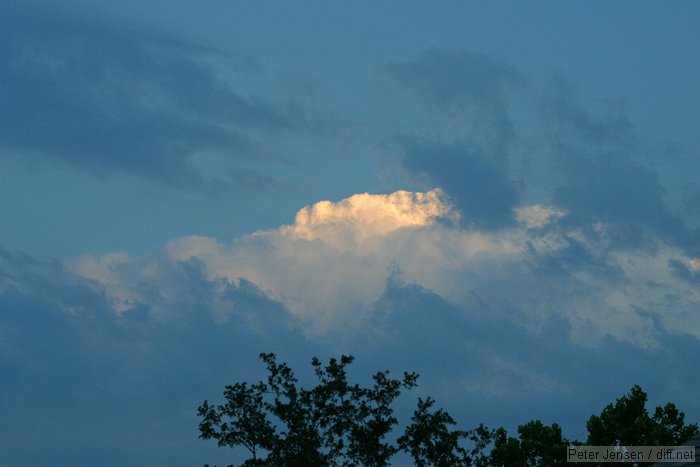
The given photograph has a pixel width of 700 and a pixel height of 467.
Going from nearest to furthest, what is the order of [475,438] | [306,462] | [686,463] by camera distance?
[686,463] < [306,462] < [475,438]

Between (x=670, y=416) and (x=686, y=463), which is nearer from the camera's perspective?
(x=686, y=463)

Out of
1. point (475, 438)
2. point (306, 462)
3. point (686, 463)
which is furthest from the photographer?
point (475, 438)

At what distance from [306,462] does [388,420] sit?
4.70 m

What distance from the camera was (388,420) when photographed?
44406 mm

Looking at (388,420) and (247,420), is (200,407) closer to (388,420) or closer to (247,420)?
(247,420)

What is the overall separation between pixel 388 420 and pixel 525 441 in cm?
813

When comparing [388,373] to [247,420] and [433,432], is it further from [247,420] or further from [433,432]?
[247,420]

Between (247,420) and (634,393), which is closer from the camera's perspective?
(247,420)

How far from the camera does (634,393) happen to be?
153 feet

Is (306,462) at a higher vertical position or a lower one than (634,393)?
lower

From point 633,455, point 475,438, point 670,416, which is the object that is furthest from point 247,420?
point 670,416

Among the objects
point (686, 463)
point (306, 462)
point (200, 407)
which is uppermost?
point (200, 407)

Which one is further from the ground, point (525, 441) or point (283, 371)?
point (283, 371)

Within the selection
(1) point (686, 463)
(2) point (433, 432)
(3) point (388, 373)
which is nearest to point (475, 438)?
(2) point (433, 432)
